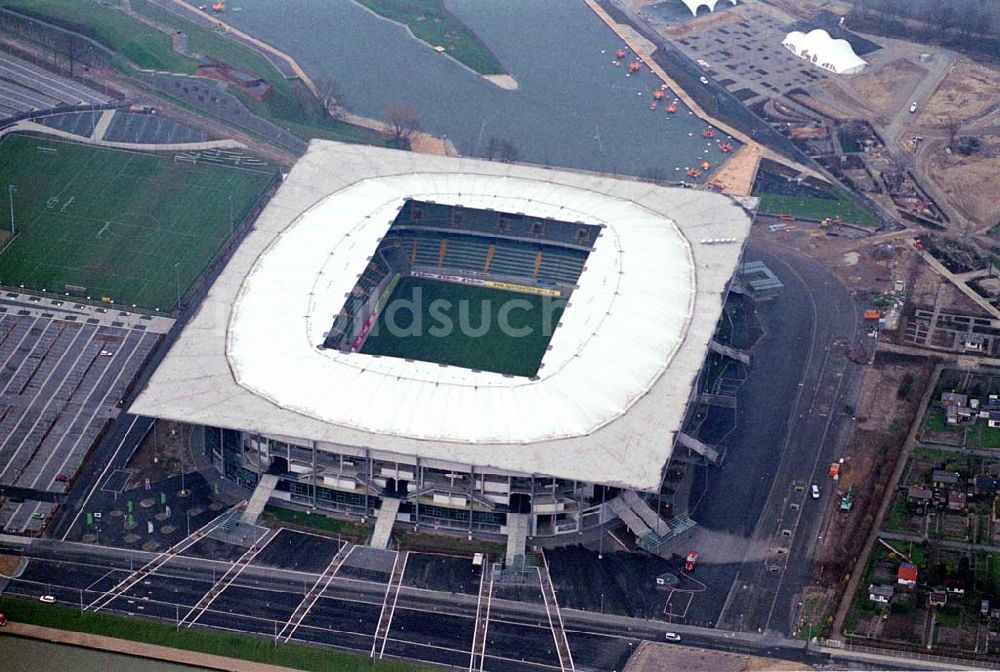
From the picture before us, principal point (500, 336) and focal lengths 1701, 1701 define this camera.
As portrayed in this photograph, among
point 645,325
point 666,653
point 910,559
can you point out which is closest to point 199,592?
point 666,653

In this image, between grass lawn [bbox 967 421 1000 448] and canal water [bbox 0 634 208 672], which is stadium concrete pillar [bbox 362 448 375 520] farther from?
grass lawn [bbox 967 421 1000 448]

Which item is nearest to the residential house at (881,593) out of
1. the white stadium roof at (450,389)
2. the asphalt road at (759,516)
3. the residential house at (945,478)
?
the asphalt road at (759,516)

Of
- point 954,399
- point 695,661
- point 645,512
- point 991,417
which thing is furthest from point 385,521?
point 991,417

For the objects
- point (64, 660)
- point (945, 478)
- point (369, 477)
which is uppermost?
point (945, 478)

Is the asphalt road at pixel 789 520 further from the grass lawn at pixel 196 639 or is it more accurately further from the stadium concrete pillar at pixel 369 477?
the stadium concrete pillar at pixel 369 477

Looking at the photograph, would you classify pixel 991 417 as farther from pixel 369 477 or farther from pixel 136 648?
pixel 136 648

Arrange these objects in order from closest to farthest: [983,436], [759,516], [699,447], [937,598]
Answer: [937,598] < [759,516] < [699,447] < [983,436]
